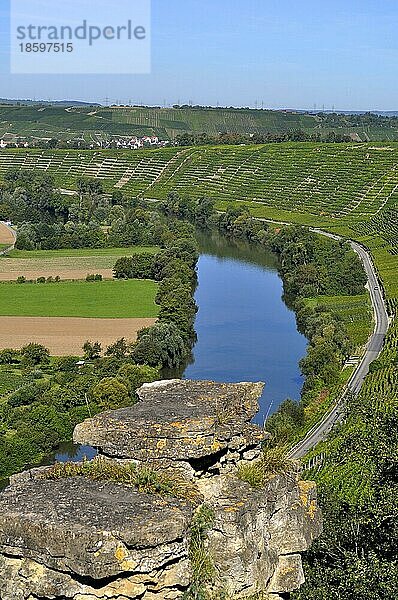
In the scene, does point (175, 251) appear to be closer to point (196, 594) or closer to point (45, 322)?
point (45, 322)

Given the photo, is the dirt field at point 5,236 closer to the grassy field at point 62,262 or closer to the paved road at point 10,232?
the paved road at point 10,232

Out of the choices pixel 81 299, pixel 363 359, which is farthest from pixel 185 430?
pixel 81 299

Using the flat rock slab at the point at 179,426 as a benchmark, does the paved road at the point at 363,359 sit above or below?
below

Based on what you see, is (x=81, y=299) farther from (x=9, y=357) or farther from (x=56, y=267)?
(x=9, y=357)

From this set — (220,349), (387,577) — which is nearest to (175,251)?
(220,349)

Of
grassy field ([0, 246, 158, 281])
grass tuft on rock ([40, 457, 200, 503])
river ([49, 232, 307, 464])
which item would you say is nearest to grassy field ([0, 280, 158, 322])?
grassy field ([0, 246, 158, 281])

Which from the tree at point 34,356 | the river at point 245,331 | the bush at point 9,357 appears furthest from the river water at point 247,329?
the bush at point 9,357
